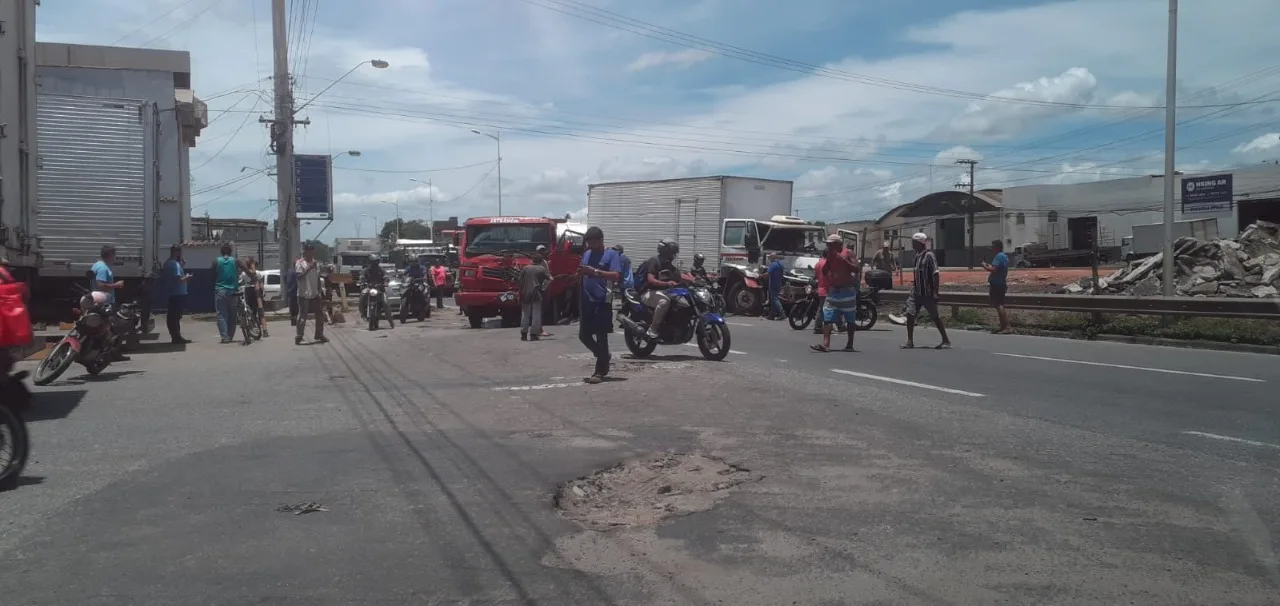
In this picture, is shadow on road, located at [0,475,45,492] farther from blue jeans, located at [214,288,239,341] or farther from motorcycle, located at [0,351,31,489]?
blue jeans, located at [214,288,239,341]

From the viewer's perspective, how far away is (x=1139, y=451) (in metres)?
6.85

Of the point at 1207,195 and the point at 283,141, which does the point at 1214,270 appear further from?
the point at 283,141

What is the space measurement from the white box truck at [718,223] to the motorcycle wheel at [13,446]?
63.2ft

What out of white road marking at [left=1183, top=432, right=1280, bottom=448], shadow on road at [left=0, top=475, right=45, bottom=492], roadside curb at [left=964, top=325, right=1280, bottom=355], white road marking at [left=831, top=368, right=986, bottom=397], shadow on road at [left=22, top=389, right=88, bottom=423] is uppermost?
roadside curb at [left=964, top=325, right=1280, bottom=355]

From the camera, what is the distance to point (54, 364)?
10758mm

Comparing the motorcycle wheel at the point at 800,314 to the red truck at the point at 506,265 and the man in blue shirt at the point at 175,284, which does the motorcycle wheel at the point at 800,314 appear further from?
the man in blue shirt at the point at 175,284

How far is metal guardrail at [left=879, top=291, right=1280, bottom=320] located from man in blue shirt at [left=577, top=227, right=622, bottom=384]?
1059cm

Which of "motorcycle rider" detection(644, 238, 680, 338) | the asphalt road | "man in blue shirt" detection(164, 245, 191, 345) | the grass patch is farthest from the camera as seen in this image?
"man in blue shirt" detection(164, 245, 191, 345)

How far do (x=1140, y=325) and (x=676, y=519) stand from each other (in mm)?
14164

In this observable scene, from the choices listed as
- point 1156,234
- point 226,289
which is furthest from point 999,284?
point 1156,234

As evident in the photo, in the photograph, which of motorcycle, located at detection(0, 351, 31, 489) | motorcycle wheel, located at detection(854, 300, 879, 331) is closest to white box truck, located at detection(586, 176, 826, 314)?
motorcycle wheel, located at detection(854, 300, 879, 331)

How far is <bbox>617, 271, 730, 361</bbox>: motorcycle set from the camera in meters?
12.6

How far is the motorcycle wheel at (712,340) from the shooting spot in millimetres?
12555

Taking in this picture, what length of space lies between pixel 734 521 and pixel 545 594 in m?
1.43
